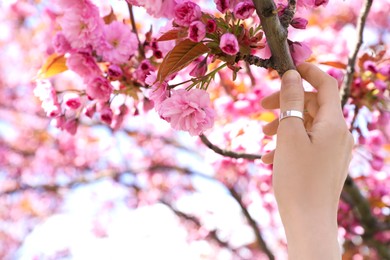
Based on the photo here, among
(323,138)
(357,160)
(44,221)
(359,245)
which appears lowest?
(44,221)

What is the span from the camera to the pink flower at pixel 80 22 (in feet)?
4.49

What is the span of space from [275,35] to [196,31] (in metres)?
0.15

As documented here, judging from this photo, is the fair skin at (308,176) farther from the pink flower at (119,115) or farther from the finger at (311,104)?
the pink flower at (119,115)

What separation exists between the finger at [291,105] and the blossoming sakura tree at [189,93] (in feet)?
0.16

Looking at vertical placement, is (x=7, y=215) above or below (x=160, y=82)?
below

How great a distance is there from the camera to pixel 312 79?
1028 mm

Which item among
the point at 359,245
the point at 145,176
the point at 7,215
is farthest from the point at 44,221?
the point at 359,245

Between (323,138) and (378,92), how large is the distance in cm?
98

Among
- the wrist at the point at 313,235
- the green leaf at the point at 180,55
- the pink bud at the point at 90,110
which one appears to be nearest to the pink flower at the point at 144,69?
the pink bud at the point at 90,110

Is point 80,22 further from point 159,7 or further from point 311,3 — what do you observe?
point 311,3

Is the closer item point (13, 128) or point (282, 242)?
point (282, 242)

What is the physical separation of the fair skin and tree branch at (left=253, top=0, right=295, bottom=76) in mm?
34

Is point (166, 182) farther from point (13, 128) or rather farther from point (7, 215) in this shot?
point (7, 215)

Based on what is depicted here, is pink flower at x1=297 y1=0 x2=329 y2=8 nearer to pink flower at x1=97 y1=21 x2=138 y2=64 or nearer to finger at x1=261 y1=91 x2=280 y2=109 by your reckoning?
finger at x1=261 y1=91 x2=280 y2=109
